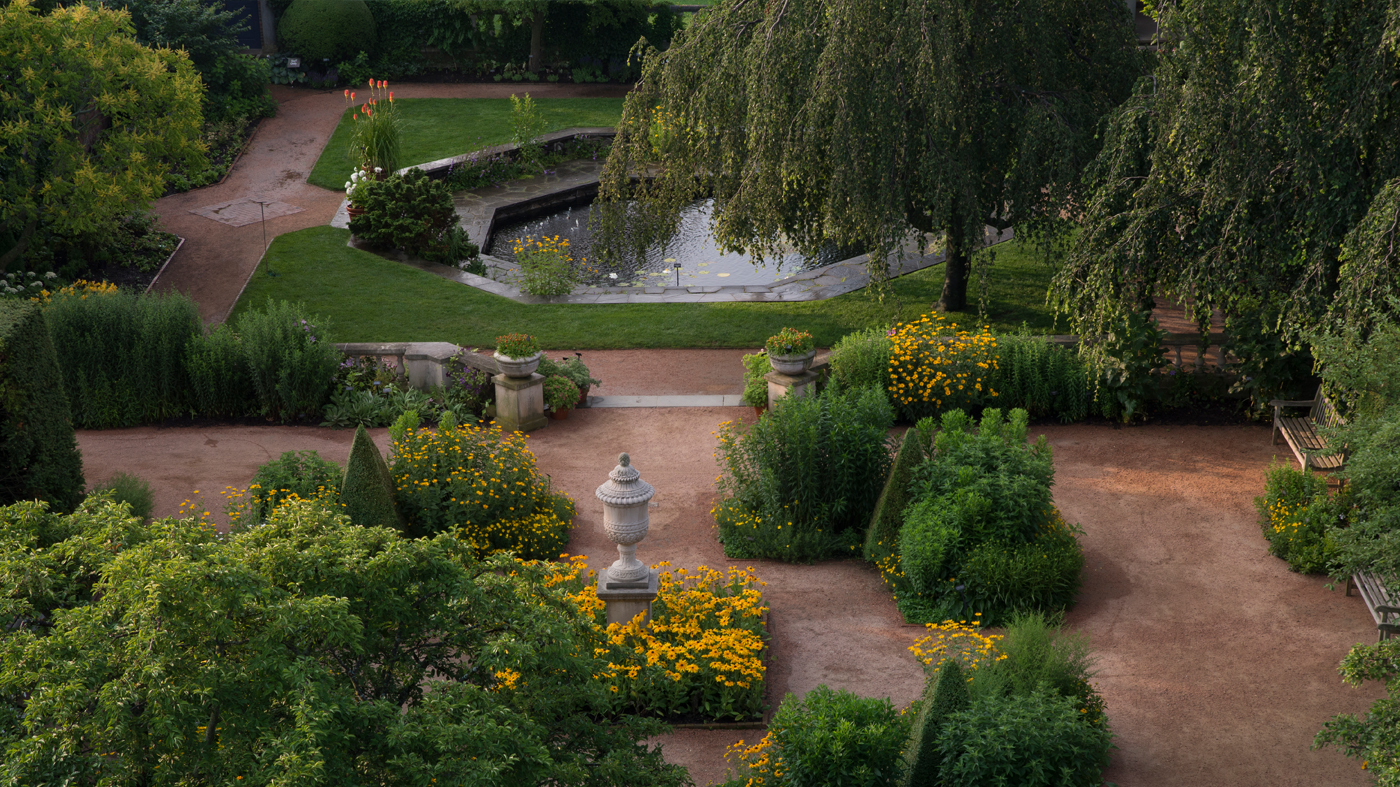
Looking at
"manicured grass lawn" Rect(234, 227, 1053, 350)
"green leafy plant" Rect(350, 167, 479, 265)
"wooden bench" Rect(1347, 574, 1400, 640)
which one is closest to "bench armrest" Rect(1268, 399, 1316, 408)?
"wooden bench" Rect(1347, 574, 1400, 640)

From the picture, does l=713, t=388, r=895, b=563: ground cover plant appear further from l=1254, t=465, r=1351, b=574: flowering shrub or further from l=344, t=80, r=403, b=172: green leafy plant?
l=344, t=80, r=403, b=172: green leafy plant

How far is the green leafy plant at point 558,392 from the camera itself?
12.6 metres

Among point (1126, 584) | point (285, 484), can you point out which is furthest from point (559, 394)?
point (1126, 584)

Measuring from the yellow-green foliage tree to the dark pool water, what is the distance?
4956 millimetres

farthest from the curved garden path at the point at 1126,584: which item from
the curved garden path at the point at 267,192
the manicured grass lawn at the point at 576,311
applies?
the curved garden path at the point at 267,192

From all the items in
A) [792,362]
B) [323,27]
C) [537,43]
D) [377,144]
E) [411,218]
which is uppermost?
[323,27]

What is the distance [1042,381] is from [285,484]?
7159mm

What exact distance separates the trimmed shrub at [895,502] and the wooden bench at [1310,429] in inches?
118

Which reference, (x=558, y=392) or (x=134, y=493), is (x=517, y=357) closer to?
(x=558, y=392)

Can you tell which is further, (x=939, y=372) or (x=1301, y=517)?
(x=939, y=372)

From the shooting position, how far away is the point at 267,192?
19.9 metres

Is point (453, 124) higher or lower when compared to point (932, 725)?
higher

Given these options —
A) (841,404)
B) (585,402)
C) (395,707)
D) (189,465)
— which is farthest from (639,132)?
(395,707)

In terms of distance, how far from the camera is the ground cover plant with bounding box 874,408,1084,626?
9.07m
